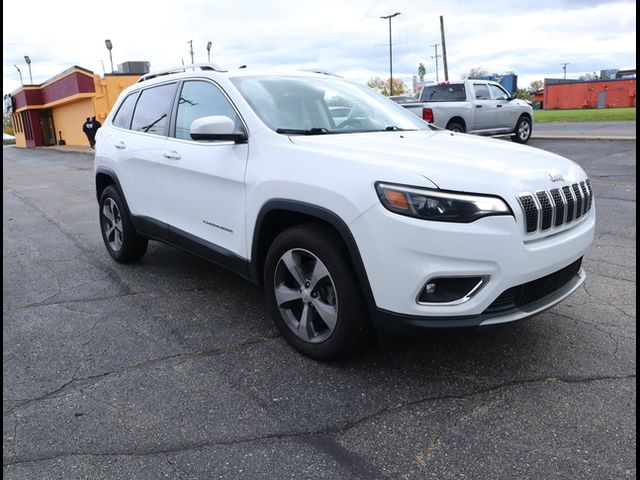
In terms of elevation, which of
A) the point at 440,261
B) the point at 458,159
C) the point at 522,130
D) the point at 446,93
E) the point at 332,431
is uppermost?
the point at 446,93

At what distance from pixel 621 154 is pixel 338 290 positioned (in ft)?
40.8

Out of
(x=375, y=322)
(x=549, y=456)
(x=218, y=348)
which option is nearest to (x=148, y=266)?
(x=218, y=348)

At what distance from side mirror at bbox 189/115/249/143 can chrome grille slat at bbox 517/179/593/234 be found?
1.83 metres

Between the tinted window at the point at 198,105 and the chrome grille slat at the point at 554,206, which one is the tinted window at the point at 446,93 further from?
the chrome grille slat at the point at 554,206

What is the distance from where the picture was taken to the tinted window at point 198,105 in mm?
4082

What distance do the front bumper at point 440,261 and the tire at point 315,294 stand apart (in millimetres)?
198

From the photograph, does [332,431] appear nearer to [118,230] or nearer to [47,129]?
[118,230]

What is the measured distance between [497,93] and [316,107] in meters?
14.2

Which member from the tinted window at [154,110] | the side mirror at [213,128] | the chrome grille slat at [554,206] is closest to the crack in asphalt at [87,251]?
the tinted window at [154,110]

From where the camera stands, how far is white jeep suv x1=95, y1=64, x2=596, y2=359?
9.24 ft

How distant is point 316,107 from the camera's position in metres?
4.16

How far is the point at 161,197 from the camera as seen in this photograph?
4703 mm

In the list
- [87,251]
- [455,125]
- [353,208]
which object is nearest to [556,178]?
[353,208]

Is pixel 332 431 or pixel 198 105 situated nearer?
pixel 332 431
